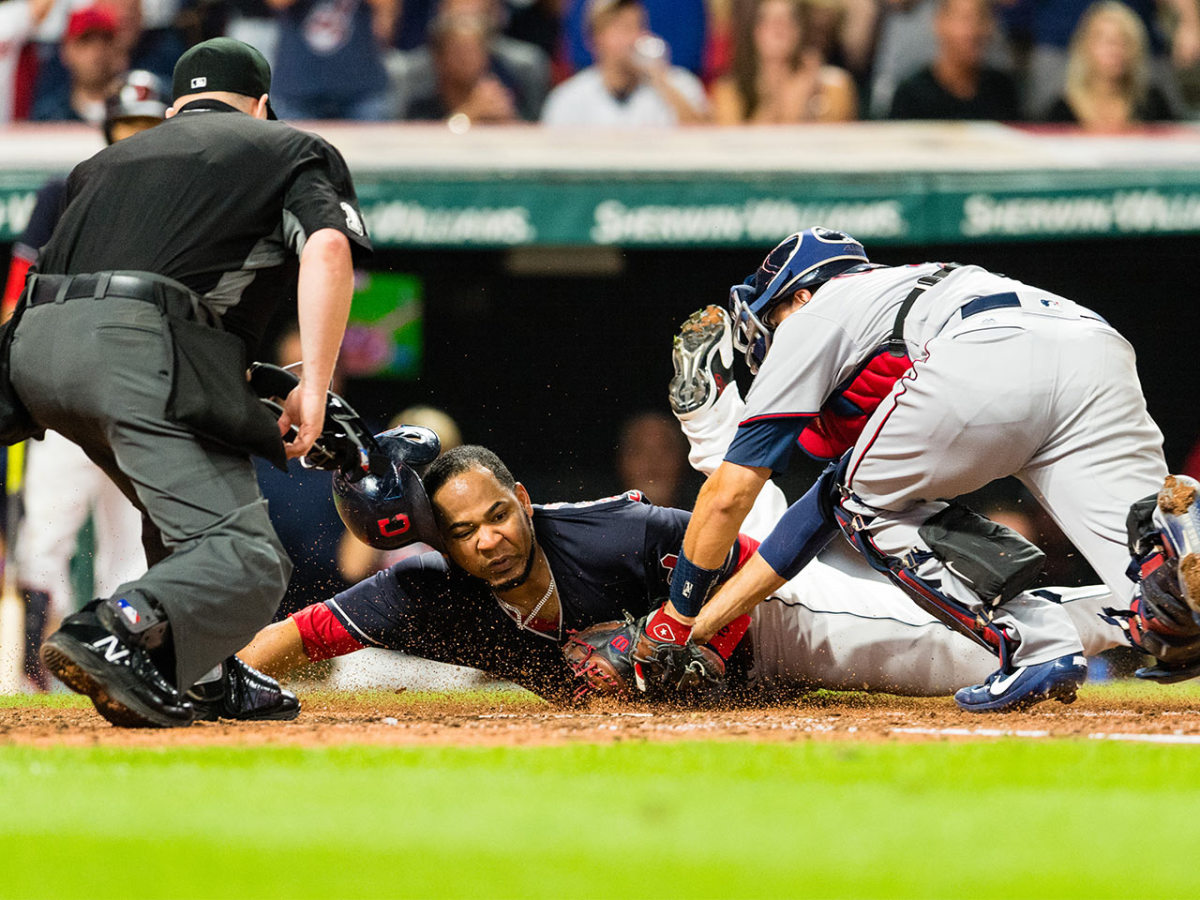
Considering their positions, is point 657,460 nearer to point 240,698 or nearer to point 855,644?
point 855,644

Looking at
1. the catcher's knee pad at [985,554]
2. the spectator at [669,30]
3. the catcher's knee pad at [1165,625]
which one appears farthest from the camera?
the spectator at [669,30]

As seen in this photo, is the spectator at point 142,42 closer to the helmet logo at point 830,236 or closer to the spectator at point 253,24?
the spectator at point 253,24

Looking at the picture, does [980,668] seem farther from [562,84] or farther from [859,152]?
[562,84]

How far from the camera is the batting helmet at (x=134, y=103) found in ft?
19.8

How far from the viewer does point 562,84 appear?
9.00m

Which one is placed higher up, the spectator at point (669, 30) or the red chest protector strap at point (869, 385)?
the spectator at point (669, 30)

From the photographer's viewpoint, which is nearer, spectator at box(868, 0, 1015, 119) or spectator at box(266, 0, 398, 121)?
spectator at box(266, 0, 398, 121)

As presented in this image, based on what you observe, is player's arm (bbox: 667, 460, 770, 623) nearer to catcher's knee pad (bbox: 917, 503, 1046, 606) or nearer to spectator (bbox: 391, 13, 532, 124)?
catcher's knee pad (bbox: 917, 503, 1046, 606)

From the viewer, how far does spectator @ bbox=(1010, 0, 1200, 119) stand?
8.74m

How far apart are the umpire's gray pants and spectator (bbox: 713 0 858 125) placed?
5.48m

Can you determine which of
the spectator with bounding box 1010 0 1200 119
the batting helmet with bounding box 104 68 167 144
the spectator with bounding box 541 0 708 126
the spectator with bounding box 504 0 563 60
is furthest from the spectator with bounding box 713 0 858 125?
the batting helmet with bounding box 104 68 167 144

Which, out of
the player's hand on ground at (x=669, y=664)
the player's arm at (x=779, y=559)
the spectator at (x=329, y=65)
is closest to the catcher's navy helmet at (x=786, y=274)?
the player's arm at (x=779, y=559)

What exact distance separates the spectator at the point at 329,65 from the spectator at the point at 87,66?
2.89 feet

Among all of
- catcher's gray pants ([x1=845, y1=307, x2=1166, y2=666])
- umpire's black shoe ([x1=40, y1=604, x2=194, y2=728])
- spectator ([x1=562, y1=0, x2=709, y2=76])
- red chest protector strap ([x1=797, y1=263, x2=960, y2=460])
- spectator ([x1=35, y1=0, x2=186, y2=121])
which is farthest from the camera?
spectator ([x1=562, y1=0, x2=709, y2=76])
